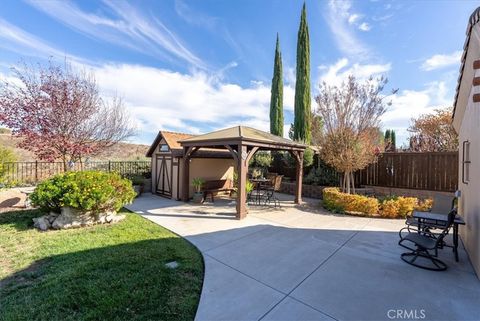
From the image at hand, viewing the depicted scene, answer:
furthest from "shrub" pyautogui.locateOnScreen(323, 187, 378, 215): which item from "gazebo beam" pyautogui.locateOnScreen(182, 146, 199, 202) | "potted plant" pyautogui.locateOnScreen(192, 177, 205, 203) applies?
"gazebo beam" pyautogui.locateOnScreen(182, 146, 199, 202)

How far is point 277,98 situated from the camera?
17.2 m

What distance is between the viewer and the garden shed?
10.1 meters

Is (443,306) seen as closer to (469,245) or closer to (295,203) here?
(469,245)

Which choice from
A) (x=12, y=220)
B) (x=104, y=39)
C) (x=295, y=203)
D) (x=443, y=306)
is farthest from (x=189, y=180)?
(x=443, y=306)

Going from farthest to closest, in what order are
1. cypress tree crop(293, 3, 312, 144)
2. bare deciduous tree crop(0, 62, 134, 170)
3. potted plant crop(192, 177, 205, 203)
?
cypress tree crop(293, 3, 312, 144)
potted plant crop(192, 177, 205, 203)
bare deciduous tree crop(0, 62, 134, 170)

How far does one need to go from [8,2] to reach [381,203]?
43.8ft

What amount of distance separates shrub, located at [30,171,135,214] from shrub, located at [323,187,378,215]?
726 cm

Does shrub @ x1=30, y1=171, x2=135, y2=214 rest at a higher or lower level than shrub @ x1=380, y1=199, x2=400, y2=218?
higher

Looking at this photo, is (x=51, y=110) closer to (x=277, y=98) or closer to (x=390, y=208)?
(x=390, y=208)

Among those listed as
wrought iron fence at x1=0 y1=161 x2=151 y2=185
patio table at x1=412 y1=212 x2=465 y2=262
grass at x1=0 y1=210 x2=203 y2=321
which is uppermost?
wrought iron fence at x1=0 y1=161 x2=151 y2=185

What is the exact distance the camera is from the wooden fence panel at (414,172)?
9.01m

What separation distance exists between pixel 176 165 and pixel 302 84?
9758 millimetres

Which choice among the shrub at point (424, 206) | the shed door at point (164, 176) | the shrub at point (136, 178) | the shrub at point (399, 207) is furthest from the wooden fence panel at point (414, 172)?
the shrub at point (136, 178)

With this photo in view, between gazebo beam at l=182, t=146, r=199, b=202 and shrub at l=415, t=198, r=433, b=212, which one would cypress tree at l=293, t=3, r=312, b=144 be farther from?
gazebo beam at l=182, t=146, r=199, b=202
